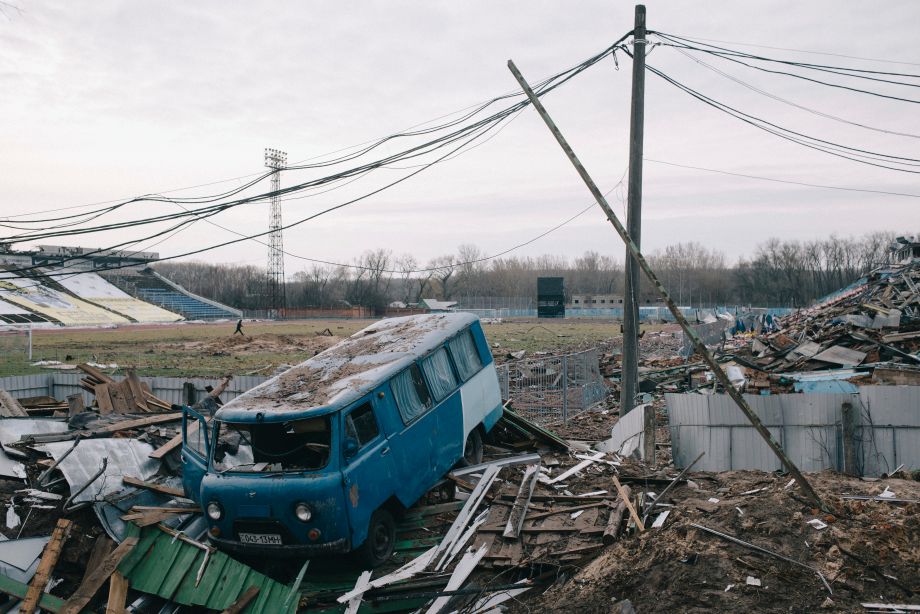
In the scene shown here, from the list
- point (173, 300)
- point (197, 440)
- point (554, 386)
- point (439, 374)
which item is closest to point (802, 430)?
point (439, 374)

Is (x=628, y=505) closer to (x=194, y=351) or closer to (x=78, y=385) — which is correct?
(x=78, y=385)

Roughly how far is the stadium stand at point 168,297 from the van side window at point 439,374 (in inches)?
2976

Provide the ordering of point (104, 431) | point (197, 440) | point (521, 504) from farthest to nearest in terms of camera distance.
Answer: point (104, 431) < point (197, 440) < point (521, 504)

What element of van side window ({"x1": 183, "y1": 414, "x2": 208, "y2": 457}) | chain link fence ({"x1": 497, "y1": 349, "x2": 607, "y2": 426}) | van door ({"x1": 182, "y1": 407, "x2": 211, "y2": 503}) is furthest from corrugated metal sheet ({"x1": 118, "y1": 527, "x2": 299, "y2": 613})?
chain link fence ({"x1": 497, "y1": 349, "x2": 607, "y2": 426})

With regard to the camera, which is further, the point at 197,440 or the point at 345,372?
the point at 197,440

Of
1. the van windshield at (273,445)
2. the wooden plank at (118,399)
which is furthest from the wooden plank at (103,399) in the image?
the van windshield at (273,445)

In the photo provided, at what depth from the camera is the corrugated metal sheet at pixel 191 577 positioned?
730 cm

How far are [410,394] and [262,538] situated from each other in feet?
8.19

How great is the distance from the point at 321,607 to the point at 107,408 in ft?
26.1

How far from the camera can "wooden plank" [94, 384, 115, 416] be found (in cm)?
1324

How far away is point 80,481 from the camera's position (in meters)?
9.05

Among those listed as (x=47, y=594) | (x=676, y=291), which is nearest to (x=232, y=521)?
(x=47, y=594)

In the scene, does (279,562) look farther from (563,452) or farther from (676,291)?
(676,291)

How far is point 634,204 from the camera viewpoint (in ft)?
38.1
